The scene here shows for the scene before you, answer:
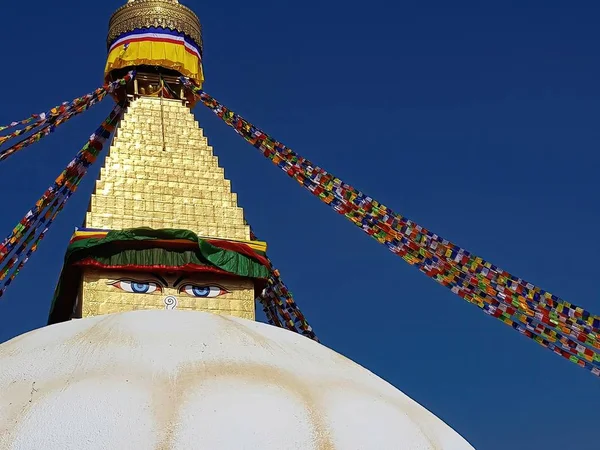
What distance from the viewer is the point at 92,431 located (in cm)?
355

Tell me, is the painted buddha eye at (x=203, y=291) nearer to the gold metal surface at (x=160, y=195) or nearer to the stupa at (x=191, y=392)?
the gold metal surface at (x=160, y=195)

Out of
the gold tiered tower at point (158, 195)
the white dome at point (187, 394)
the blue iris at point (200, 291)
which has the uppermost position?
the gold tiered tower at point (158, 195)

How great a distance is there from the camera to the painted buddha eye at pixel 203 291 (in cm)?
1015

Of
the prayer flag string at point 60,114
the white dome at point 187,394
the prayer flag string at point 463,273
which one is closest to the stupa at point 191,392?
the white dome at point 187,394

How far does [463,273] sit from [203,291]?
303cm

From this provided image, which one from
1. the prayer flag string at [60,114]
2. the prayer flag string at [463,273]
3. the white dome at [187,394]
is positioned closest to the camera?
the white dome at [187,394]

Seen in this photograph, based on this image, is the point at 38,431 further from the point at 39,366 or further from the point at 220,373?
the point at 220,373

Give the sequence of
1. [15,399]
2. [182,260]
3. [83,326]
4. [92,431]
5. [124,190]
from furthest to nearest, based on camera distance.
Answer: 1. [124,190]
2. [182,260]
3. [83,326]
4. [15,399]
5. [92,431]

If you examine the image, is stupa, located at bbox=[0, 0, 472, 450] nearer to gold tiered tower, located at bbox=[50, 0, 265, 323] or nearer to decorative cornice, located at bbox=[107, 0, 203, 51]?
gold tiered tower, located at bbox=[50, 0, 265, 323]

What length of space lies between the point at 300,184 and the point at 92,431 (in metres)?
8.91

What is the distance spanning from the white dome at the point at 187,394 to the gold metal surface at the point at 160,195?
5.49 metres

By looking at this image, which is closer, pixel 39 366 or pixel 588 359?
pixel 39 366

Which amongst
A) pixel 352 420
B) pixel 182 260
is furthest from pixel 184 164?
pixel 352 420

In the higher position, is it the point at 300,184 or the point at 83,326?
the point at 300,184
